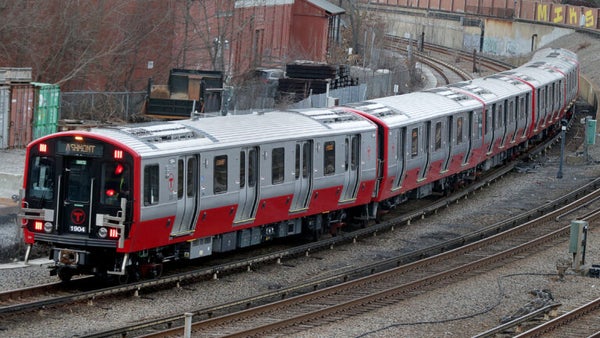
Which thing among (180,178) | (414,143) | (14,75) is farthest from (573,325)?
(14,75)

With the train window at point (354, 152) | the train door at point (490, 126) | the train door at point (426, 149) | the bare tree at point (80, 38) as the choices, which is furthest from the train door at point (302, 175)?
the bare tree at point (80, 38)

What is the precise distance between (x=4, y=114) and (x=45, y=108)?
1.64 metres

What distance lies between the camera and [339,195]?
24.8m

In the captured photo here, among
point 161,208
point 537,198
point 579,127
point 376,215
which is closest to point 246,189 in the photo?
point 161,208

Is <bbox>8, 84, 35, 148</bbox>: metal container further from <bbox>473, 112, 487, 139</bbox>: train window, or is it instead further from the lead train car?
<bbox>473, 112, 487, 139</bbox>: train window

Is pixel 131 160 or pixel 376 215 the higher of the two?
pixel 131 160

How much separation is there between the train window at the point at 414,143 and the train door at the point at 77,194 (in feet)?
36.7

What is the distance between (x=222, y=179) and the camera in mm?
20578

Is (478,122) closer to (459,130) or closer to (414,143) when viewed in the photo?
(459,130)

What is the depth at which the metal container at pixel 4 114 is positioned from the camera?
109 feet

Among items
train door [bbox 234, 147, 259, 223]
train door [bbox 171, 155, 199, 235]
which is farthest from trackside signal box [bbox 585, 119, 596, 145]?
train door [bbox 171, 155, 199, 235]

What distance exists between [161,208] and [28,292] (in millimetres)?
2547

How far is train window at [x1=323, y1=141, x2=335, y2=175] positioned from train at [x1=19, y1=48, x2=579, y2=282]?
0.04 metres

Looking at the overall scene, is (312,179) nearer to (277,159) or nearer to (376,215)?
(277,159)
